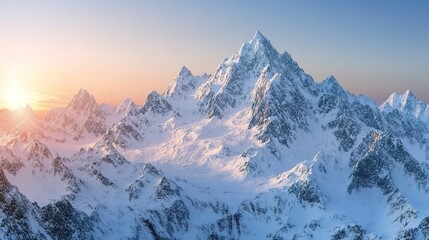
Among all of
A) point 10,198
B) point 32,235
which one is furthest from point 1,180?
point 32,235

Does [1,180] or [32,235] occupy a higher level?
[1,180]

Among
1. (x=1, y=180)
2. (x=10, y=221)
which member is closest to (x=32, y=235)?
(x=10, y=221)

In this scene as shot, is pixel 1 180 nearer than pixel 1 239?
No

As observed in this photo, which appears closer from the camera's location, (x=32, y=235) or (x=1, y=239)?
(x=1, y=239)

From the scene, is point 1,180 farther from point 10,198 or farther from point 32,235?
point 32,235

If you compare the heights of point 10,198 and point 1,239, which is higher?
point 10,198

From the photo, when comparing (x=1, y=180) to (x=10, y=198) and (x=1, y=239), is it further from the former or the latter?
(x=1, y=239)

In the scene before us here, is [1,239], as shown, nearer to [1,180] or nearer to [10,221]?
Answer: [10,221]

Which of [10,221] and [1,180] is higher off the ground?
[1,180]
